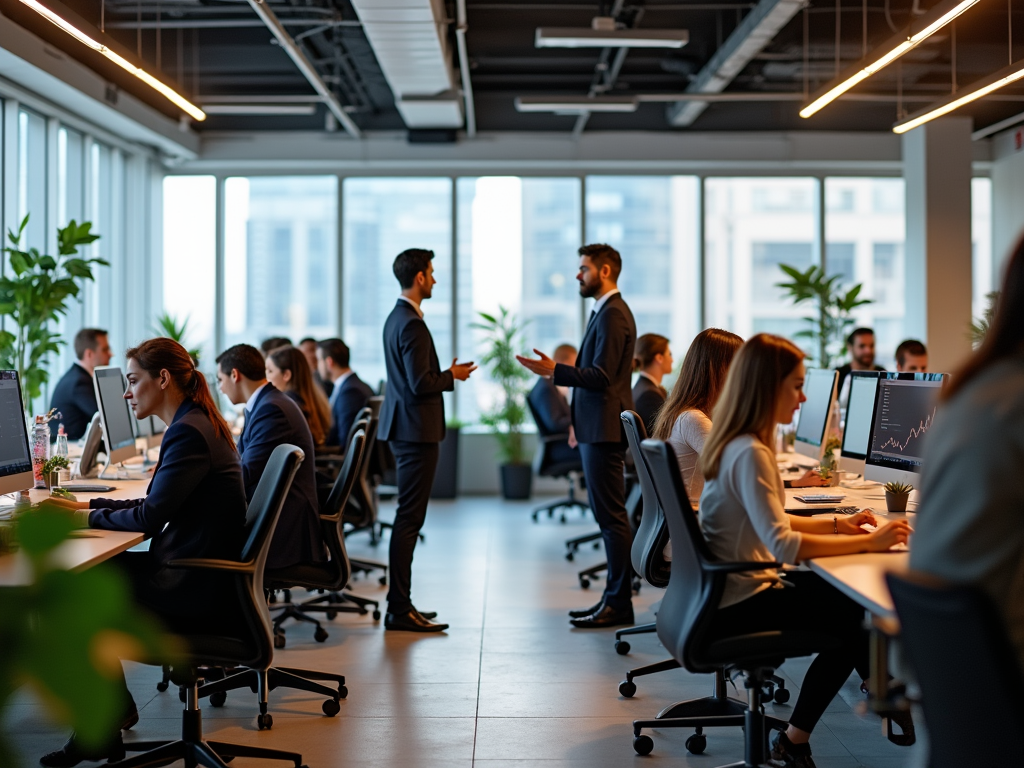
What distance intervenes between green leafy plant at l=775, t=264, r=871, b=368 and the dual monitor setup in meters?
5.11

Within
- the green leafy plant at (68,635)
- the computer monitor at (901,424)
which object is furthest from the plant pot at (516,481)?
the green leafy plant at (68,635)

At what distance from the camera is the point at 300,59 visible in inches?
278

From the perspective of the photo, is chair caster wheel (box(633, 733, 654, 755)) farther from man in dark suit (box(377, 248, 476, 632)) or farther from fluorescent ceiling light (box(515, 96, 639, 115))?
fluorescent ceiling light (box(515, 96, 639, 115))

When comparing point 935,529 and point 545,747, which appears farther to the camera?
point 545,747

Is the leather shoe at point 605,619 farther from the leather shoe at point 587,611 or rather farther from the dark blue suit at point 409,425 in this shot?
the dark blue suit at point 409,425

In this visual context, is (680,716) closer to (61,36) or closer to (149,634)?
(149,634)

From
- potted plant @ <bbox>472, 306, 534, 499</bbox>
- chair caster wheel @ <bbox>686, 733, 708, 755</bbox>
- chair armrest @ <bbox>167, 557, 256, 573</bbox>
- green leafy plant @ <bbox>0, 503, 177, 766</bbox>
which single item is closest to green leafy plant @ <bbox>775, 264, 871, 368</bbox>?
potted plant @ <bbox>472, 306, 534, 499</bbox>

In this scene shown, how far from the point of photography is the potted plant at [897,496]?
3.42 m

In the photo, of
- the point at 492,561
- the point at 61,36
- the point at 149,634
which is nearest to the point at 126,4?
the point at 61,36

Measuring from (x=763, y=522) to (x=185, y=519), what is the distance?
1.70 m

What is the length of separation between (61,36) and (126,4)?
0.53m

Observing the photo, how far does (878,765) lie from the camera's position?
3.15 meters

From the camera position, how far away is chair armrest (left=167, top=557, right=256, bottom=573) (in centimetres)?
276

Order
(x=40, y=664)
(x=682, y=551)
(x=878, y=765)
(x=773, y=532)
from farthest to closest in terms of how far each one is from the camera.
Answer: (x=878, y=765) < (x=682, y=551) < (x=773, y=532) < (x=40, y=664)
